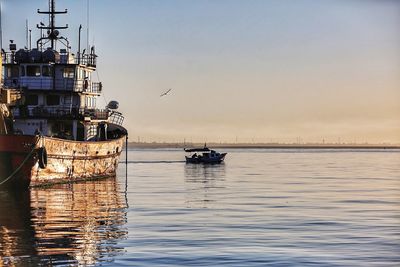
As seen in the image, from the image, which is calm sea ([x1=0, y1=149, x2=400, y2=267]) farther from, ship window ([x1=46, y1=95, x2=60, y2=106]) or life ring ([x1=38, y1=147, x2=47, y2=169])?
ship window ([x1=46, y1=95, x2=60, y2=106])

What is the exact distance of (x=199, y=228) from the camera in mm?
28547

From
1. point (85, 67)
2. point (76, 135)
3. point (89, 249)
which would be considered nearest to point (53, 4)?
point (85, 67)

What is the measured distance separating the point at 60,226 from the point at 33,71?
105ft

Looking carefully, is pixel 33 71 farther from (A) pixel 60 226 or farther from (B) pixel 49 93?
(A) pixel 60 226

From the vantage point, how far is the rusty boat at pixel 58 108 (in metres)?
53.0

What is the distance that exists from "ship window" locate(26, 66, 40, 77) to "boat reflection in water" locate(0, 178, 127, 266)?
44.9 ft

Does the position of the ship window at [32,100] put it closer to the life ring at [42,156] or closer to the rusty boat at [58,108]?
the rusty boat at [58,108]

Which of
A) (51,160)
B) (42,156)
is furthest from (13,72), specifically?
(42,156)

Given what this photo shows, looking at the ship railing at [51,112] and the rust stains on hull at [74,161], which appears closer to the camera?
the rust stains on hull at [74,161]

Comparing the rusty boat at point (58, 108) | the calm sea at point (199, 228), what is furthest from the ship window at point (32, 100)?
the calm sea at point (199, 228)

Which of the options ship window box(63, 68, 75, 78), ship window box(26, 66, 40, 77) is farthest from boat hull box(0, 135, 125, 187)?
ship window box(26, 66, 40, 77)

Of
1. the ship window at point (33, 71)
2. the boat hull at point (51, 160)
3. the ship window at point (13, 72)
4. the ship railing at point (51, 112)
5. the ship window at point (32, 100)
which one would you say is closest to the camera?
the boat hull at point (51, 160)

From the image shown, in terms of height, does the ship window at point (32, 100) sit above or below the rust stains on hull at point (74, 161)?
above

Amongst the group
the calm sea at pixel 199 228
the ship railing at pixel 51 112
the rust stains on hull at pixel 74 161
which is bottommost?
the calm sea at pixel 199 228
